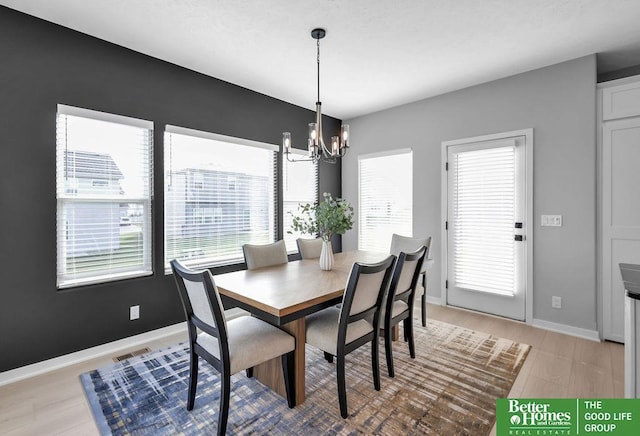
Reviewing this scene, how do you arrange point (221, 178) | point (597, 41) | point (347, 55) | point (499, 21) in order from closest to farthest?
point (499, 21) < point (597, 41) < point (347, 55) < point (221, 178)

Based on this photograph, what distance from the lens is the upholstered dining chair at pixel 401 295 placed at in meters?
2.21

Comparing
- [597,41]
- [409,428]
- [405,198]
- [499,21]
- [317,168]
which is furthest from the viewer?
[317,168]

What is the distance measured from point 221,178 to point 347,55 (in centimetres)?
188

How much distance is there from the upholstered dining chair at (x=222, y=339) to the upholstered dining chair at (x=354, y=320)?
0.23 metres

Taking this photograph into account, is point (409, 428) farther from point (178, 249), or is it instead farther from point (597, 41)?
point (597, 41)

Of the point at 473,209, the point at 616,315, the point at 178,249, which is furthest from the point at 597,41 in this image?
the point at 178,249

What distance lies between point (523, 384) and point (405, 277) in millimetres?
1108

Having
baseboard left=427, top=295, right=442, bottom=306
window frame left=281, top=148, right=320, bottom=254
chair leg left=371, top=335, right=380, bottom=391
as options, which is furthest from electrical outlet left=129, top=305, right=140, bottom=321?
baseboard left=427, top=295, right=442, bottom=306

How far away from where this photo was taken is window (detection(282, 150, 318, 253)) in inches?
A: 170

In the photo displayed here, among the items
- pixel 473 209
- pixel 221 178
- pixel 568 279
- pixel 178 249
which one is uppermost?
pixel 221 178

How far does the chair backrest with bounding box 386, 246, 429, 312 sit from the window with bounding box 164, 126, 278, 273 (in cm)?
212

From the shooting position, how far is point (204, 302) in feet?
5.60

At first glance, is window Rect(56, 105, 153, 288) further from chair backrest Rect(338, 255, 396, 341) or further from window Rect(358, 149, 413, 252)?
window Rect(358, 149, 413, 252)

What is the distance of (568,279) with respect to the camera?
317cm
